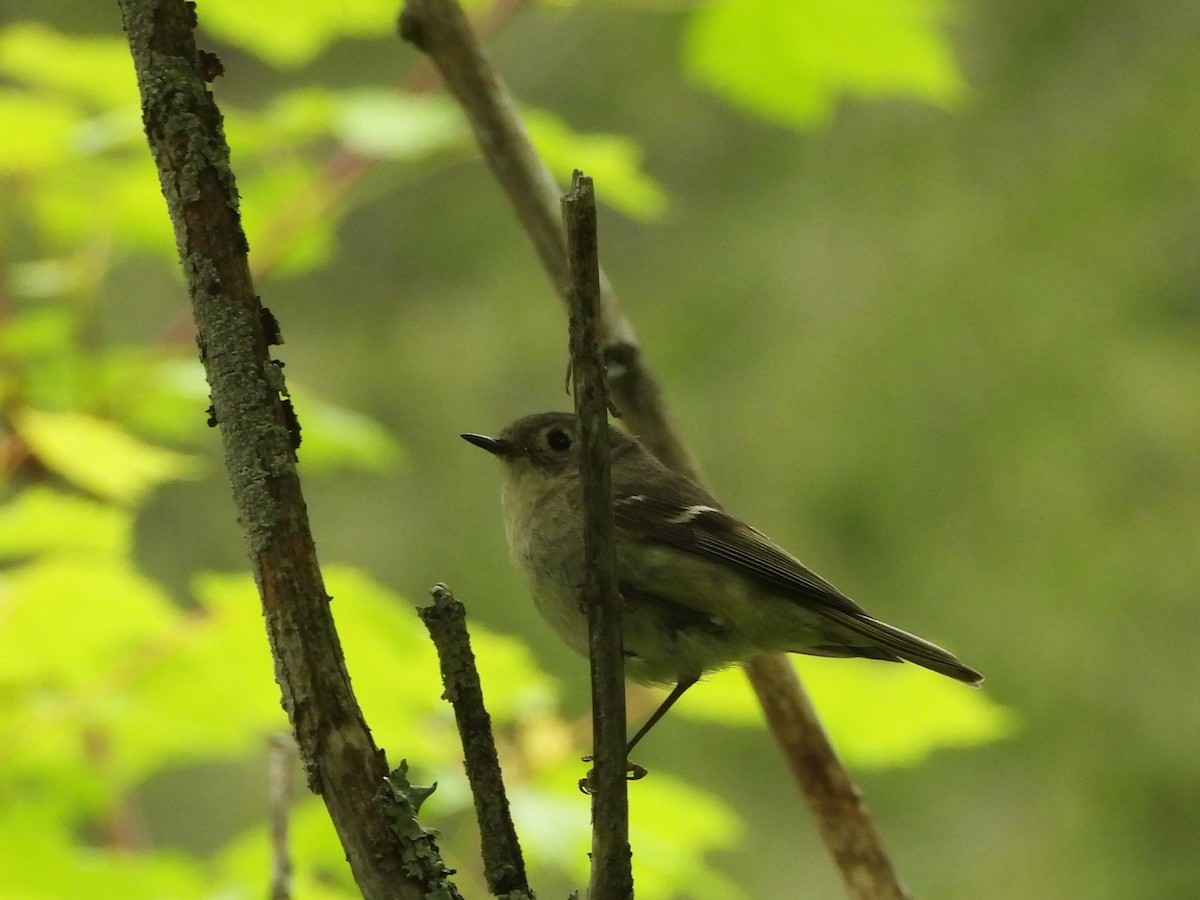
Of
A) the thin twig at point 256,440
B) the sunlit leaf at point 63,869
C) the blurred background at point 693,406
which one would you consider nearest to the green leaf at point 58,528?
the blurred background at point 693,406

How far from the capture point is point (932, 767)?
475 cm

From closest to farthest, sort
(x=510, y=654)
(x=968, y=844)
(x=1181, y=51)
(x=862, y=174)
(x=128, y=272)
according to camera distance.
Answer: (x=510, y=654) < (x=968, y=844) < (x=1181, y=51) < (x=862, y=174) < (x=128, y=272)

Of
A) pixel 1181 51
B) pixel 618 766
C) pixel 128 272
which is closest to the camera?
pixel 618 766

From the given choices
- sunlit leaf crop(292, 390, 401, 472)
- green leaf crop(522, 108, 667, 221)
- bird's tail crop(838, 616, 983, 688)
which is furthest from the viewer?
green leaf crop(522, 108, 667, 221)

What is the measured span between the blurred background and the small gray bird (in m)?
0.12

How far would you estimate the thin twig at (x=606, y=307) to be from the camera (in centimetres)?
164

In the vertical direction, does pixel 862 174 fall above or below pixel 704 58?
above

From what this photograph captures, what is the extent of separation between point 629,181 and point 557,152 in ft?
0.44

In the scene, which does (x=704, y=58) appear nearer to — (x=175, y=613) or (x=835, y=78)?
(x=835, y=78)

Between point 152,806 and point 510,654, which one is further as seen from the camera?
point 152,806

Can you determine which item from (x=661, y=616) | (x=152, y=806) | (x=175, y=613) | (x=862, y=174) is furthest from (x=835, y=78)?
(x=152, y=806)

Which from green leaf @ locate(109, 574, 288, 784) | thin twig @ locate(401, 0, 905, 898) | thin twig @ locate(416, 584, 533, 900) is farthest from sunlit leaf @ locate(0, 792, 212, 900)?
thin twig @ locate(401, 0, 905, 898)

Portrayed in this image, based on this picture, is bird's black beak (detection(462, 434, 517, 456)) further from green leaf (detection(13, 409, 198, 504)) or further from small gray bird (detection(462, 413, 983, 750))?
green leaf (detection(13, 409, 198, 504))

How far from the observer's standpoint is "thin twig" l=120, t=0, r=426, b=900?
101cm
